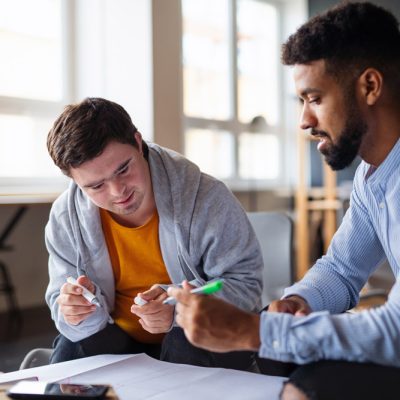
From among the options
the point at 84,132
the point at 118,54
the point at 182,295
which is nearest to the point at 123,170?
the point at 84,132

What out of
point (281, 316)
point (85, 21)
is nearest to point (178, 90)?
point (85, 21)

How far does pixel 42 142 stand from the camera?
327 cm

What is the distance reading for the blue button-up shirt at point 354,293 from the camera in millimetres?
774

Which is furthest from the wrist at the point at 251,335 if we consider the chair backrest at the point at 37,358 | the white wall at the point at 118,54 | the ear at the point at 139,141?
the white wall at the point at 118,54

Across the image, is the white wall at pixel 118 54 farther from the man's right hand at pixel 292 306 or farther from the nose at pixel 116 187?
the man's right hand at pixel 292 306

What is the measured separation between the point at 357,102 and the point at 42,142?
255cm

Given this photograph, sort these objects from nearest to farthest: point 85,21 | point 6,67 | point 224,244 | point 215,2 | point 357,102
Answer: point 357,102, point 224,244, point 6,67, point 85,21, point 215,2

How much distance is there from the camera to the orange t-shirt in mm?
1414

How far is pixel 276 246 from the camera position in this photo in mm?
1603

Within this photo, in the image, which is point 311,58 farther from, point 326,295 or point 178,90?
point 178,90

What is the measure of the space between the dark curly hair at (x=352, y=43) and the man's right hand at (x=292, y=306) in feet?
1.38

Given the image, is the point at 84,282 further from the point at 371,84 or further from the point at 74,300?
the point at 371,84

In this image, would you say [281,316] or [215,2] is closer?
[281,316]

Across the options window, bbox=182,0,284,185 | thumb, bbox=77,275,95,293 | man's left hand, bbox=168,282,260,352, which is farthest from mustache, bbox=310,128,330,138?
window, bbox=182,0,284,185
